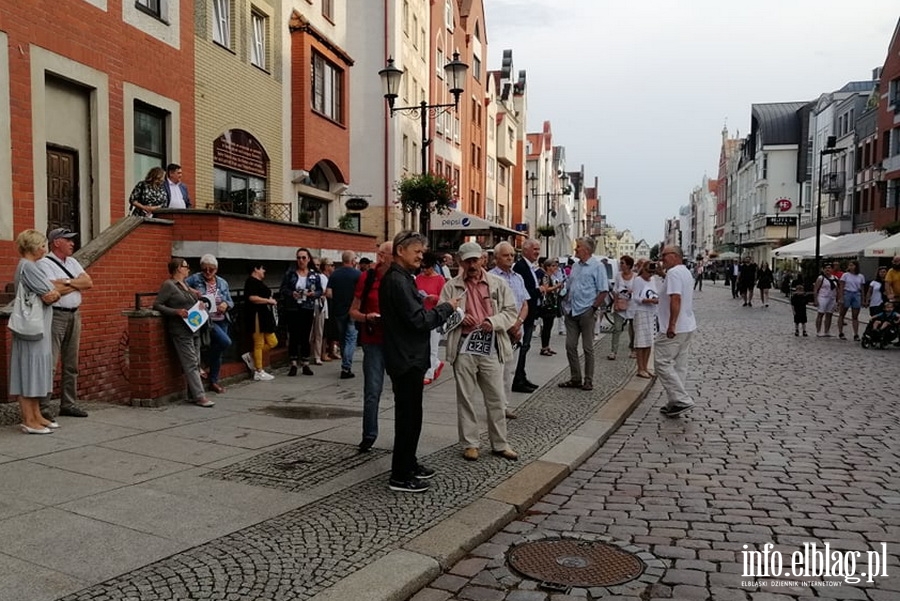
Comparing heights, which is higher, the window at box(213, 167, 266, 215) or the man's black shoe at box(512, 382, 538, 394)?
the window at box(213, 167, 266, 215)

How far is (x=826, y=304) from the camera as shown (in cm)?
1753

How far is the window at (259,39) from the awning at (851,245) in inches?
937

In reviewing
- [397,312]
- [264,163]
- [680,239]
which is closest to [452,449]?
[397,312]

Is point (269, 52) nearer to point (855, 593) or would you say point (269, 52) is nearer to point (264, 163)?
point (264, 163)

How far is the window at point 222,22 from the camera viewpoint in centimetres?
1473

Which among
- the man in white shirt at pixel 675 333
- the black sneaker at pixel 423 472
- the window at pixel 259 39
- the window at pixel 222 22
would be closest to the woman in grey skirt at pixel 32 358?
the black sneaker at pixel 423 472

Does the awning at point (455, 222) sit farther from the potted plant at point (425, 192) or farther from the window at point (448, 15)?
the window at point (448, 15)

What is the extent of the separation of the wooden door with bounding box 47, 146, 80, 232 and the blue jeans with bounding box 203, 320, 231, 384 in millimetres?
3452

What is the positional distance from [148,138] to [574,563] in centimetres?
1131

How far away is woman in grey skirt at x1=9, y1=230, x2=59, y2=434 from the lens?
6.49m

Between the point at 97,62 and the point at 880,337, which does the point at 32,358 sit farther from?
the point at 880,337

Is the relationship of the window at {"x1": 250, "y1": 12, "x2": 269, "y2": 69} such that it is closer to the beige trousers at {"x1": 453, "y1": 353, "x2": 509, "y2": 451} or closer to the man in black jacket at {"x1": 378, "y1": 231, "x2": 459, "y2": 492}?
the beige trousers at {"x1": 453, "y1": 353, "x2": 509, "y2": 451}

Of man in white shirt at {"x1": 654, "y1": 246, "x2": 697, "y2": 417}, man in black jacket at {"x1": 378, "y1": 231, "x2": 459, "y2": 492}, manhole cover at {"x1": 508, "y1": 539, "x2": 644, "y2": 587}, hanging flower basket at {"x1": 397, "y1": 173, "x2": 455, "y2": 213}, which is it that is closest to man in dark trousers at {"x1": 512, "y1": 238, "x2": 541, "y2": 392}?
man in white shirt at {"x1": 654, "y1": 246, "x2": 697, "y2": 417}

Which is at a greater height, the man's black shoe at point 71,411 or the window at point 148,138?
the window at point 148,138
